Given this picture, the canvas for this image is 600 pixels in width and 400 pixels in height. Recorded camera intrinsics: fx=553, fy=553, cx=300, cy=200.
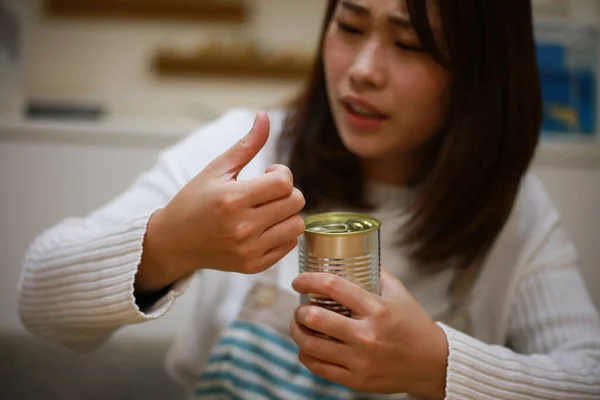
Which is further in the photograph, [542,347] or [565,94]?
[565,94]

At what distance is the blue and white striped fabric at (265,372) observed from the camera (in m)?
0.70

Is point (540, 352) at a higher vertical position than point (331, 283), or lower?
lower

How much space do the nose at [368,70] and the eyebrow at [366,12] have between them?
0.03m

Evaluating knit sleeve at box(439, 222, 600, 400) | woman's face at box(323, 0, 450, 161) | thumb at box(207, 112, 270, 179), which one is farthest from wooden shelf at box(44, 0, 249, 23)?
thumb at box(207, 112, 270, 179)

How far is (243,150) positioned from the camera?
468 mm

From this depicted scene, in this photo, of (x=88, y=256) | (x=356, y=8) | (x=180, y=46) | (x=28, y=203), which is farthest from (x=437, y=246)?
(x=180, y=46)

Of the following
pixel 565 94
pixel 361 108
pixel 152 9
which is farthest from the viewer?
pixel 152 9

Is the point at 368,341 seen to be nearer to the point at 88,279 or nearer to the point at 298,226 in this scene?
the point at 298,226

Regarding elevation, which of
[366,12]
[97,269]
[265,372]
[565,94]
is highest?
[366,12]

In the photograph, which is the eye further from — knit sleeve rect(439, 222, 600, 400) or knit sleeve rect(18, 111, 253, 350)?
knit sleeve rect(439, 222, 600, 400)

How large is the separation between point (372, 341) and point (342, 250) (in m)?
0.11

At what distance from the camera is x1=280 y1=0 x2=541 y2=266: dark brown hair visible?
0.64m

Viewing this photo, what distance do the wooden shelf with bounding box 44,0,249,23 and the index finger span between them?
5.18ft

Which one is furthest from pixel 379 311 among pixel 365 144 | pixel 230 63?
pixel 230 63
